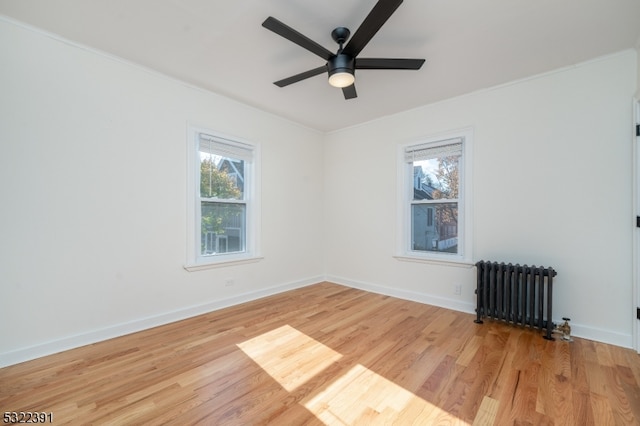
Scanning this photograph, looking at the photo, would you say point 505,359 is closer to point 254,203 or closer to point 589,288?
point 589,288

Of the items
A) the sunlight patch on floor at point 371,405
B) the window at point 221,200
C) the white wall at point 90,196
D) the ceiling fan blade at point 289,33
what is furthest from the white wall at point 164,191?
the sunlight patch on floor at point 371,405

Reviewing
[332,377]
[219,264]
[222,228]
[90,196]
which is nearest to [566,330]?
[332,377]

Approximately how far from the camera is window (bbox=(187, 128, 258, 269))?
3.35 meters

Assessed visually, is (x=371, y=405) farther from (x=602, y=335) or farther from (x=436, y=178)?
(x=436, y=178)

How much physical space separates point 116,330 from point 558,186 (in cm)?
465

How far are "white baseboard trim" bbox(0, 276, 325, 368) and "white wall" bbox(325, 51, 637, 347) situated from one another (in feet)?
7.54

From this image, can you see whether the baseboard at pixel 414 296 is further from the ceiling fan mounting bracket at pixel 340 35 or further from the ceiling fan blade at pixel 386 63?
the ceiling fan mounting bracket at pixel 340 35

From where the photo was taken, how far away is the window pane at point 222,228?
11.5 ft

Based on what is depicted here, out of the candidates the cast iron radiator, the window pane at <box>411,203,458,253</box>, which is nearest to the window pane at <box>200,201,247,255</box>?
the window pane at <box>411,203,458,253</box>

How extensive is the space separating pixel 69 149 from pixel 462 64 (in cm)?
376

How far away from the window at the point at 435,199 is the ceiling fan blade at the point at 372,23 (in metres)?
2.07

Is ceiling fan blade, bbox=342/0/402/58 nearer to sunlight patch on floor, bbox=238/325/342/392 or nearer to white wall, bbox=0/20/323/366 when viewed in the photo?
white wall, bbox=0/20/323/366

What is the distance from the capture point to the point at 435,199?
381cm

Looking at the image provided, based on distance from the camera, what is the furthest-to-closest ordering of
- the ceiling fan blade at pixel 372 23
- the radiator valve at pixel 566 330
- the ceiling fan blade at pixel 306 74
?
the radiator valve at pixel 566 330 < the ceiling fan blade at pixel 306 74 < the ceiling fan blade at pixel 372 23
